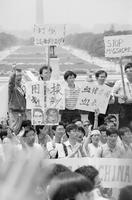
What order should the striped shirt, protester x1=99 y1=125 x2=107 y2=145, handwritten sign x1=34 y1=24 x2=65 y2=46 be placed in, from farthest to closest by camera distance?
handwritten sign x1=34 y1=24 x2=65 y2=46, the striped shirt, protester x1=99 y1=125 x2=107 y2=145

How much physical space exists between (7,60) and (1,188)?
9560mm

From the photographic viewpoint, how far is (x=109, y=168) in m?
3.49

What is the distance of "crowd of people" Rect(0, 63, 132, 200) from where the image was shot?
163 cm

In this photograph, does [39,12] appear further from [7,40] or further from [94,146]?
[94,146]

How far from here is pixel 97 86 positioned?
5.34 metres

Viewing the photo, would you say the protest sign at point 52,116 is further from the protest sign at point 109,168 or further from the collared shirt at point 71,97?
the protest sign at point 109,168

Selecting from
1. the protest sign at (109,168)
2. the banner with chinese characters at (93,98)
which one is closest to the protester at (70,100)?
the banner with chinese characters at (93,98)

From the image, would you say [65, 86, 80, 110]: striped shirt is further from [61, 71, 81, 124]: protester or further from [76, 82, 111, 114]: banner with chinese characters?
[76, 82, 111, 114]: banner with chinese characters

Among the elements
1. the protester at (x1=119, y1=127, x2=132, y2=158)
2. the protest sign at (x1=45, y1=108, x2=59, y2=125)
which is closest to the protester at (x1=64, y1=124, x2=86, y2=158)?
the protester at (x1=119, y1=127, x2=132, y2=158)

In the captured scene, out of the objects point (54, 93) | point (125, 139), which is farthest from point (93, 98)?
point (125, 139)

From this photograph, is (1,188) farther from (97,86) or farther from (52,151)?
(97,86)

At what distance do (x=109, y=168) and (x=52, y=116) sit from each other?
5.44ft

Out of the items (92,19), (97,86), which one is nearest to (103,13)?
(92,19)

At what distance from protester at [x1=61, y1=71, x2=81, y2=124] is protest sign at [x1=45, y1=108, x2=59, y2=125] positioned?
0.39m
